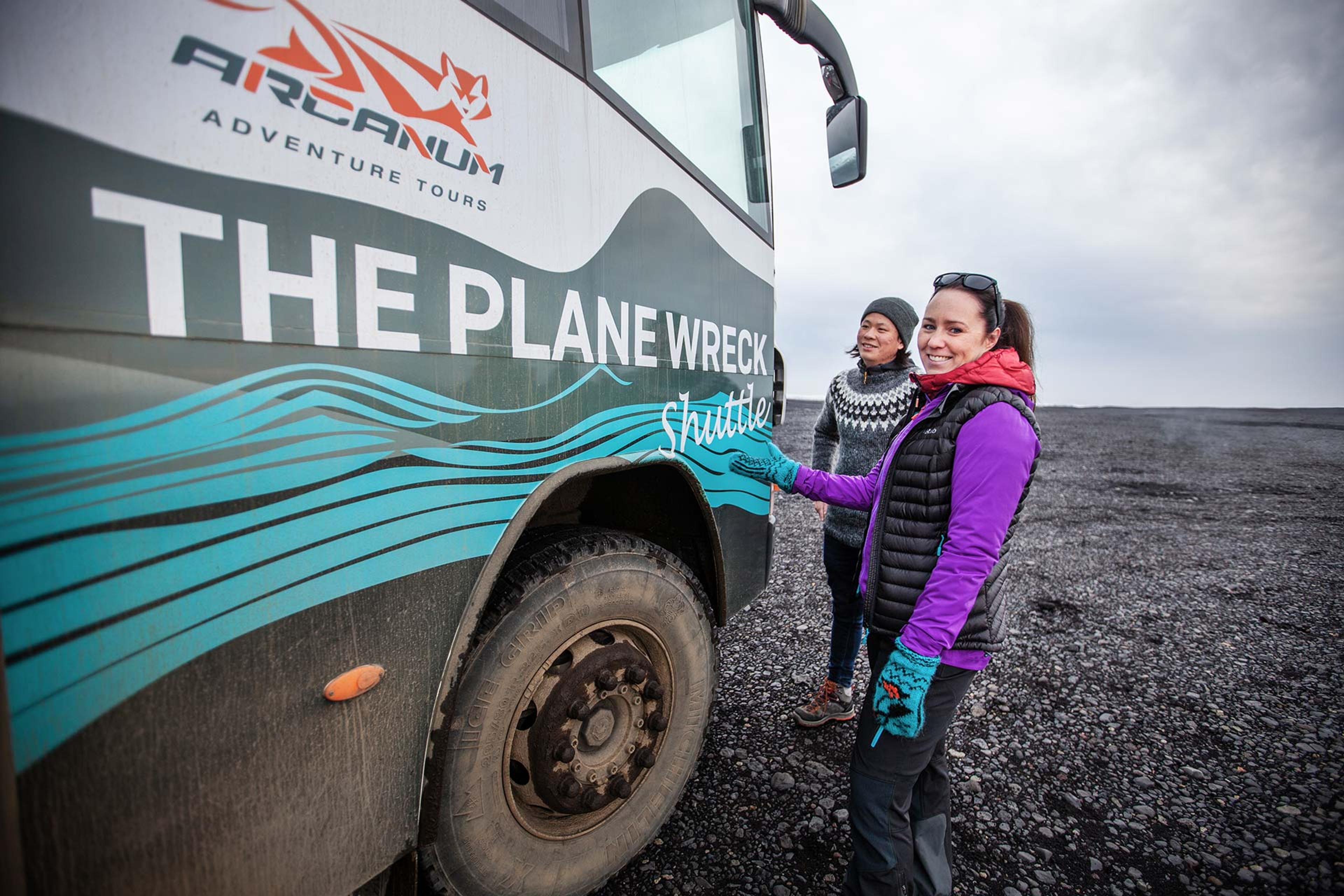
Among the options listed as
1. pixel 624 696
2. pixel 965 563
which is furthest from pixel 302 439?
pixel 965 563

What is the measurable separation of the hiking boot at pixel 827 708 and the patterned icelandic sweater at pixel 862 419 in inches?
30.8

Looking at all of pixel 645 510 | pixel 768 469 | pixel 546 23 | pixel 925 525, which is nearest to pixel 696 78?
pixel 546 23

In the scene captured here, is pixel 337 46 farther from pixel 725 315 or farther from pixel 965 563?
pixel 965 563

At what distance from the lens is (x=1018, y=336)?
6.21 feet

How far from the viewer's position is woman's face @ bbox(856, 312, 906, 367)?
271 centimetres

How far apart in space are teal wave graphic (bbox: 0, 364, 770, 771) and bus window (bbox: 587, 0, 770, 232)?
122 cm

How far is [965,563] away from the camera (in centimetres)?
154

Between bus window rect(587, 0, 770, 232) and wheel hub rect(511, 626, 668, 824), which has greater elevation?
bus window rect(587, 0, 770, 232)

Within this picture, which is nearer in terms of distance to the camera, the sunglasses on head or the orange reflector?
the orange reflector

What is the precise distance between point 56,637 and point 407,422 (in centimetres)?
61

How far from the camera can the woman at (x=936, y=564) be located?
1545 mm

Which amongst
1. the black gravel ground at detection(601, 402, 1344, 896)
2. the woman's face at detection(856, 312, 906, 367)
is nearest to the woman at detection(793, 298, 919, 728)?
the woman's face at detection(856, 312, 906, 367)

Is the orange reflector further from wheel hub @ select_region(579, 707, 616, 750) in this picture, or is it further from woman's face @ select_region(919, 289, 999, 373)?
woman's face @ select_region(919, 289, 999, 373)

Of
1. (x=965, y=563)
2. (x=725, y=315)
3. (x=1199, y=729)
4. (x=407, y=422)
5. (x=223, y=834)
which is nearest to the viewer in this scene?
(x=223, y=834)
